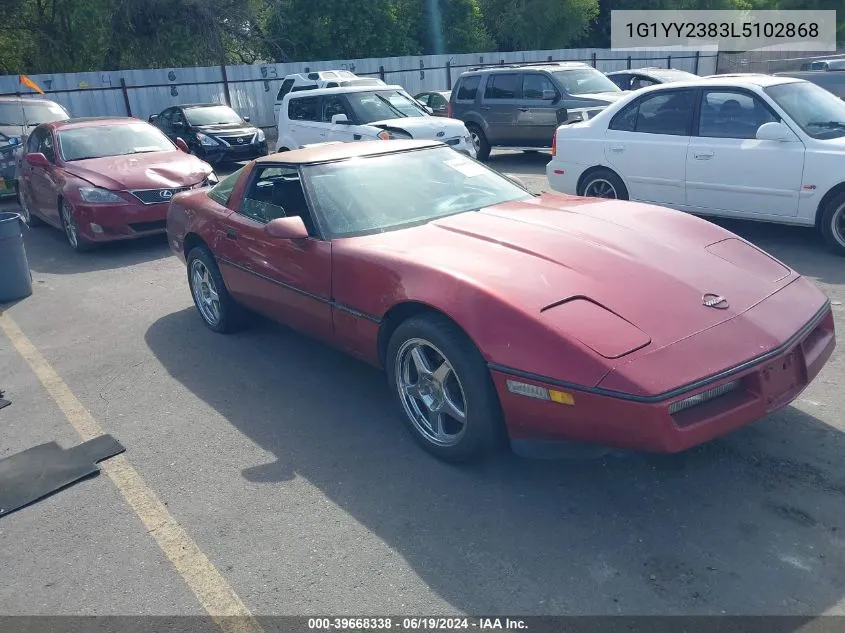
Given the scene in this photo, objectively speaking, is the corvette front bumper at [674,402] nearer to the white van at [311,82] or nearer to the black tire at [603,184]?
the black tire at [603,184]

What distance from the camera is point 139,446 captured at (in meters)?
4.23

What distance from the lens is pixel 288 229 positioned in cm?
432

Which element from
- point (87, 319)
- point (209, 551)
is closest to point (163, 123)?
point (87, 319)

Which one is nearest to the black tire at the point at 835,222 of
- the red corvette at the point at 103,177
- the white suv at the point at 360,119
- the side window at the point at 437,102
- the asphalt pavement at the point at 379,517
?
the asphalt pavement at the point at 379,517

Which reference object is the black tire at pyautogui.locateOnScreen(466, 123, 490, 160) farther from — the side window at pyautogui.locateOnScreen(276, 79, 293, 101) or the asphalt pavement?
the asphalt pavement

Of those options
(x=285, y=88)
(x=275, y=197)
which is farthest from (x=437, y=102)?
(x=275, y=197)

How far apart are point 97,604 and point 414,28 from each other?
34.9 m

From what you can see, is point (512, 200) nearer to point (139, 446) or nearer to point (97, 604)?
point (139, 446)

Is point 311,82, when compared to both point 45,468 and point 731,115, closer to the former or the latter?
point 731,115

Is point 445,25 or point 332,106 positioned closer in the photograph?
point 332,106

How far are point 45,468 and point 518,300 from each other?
8.83ft

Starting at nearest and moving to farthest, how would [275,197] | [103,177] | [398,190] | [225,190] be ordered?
1. [398,190]
2. [275,197]
3. [225,190]
4. [103,177]

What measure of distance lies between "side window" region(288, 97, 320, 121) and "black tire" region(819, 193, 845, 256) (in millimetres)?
8448

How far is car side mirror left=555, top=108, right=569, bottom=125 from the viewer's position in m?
13.7
